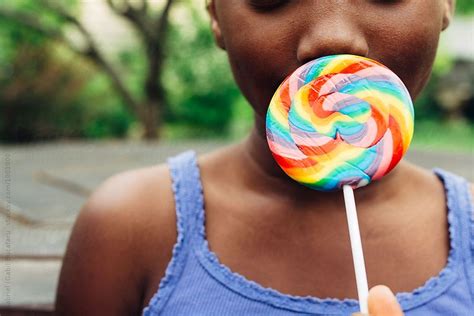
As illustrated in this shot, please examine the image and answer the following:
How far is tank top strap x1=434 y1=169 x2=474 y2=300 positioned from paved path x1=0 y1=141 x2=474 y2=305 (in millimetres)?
1011

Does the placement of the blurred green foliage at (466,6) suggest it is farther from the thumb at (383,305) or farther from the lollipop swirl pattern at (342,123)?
the thumb at (383,305)

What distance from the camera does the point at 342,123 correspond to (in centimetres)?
109

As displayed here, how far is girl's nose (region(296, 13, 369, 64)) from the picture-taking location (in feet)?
3.57

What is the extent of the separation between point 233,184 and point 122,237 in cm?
24

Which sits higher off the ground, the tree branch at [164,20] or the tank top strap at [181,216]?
the tank top strap at [181,216]

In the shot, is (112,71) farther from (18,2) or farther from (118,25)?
(118,25)

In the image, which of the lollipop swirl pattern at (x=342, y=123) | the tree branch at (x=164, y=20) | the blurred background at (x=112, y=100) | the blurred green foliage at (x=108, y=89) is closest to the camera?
the lollipop swirl pattern at (x=342, y=123)

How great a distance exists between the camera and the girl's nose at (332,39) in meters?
1.09

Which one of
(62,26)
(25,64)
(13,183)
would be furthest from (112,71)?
(13,183)

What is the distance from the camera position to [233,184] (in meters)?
1.39

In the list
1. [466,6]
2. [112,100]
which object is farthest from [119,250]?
[466,6]

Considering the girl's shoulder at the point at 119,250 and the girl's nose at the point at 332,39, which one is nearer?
the girl's nose at the point at 332,39

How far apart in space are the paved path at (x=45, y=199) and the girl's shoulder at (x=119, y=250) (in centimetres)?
44

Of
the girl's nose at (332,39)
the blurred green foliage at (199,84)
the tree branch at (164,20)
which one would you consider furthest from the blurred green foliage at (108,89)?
the girl's nose at (332,39)
